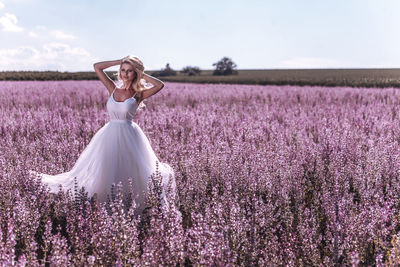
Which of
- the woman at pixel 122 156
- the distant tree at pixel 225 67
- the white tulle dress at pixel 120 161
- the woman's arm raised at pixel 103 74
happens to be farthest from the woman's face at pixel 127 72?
the distant tree at pixel 225 67

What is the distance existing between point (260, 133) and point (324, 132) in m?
1.14

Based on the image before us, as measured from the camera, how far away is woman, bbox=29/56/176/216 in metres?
3.36

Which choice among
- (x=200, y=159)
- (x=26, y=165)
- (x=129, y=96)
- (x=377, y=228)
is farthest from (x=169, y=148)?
(x=377, y=228)

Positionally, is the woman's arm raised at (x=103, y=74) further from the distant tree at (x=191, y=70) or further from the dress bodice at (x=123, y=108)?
the distant tree at (x=191, y=70)

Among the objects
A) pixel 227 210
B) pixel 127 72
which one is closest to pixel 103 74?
pixel 127 72

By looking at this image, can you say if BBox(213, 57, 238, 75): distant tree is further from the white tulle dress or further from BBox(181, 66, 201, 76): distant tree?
the white tulle dress

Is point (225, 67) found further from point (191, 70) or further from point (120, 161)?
point (120, 161)

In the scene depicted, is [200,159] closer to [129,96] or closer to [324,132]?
[129,96]

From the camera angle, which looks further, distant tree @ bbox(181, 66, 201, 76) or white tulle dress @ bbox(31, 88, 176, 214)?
distant tree @ bbox(181, 66, 201, 76)

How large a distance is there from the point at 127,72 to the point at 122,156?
2.82 ft

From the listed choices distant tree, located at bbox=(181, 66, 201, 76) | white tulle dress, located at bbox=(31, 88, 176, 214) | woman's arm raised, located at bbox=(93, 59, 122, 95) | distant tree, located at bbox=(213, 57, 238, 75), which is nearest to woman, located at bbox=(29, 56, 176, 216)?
white tulle dress, located at bbox=(31, 88, 176, 214)

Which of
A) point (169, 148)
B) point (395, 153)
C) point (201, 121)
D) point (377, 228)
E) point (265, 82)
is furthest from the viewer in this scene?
point (265, 82)

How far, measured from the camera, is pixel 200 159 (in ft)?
13.3

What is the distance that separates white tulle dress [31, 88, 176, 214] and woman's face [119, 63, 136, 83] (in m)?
0.21
